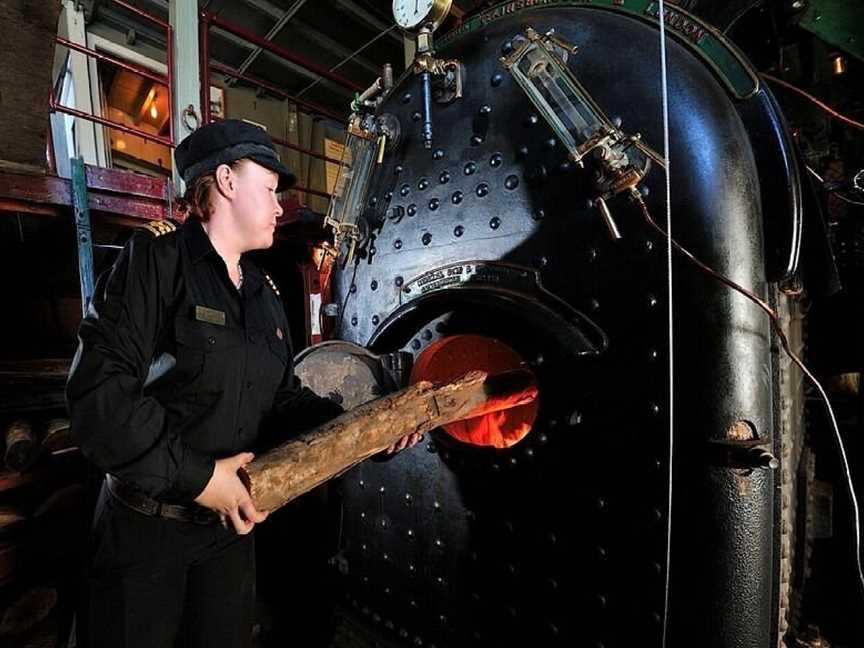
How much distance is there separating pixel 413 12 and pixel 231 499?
1.96 metres

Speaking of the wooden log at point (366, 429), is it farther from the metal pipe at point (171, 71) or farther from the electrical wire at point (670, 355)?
the metal pipe at point (171, 71)

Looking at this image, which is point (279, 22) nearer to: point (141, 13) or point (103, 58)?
point (141, 13)

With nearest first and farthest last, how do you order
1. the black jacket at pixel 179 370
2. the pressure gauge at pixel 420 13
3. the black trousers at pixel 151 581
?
1. the black jacket at pixel 179 370
2. the black trousers at pixel 151 581
3. the pressure gauge at pixel 420 13

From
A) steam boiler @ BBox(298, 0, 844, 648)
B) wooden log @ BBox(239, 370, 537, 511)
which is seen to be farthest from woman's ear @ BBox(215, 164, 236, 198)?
wooden log @ BBox(239, 370, 537, 511)

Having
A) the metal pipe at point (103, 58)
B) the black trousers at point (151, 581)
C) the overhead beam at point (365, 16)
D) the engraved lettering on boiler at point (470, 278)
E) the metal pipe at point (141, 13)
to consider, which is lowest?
the black trousers at point (151, 581)

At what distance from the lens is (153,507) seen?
138cm

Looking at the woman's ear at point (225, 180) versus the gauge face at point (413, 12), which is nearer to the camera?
the woman's ear at point (225, 180)

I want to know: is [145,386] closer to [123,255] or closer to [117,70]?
[123,255]

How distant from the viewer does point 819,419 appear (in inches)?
78.2

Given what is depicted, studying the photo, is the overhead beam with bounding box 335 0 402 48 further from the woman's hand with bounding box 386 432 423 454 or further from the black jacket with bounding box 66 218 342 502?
the woman's hand with bounding box 386 432 423 454

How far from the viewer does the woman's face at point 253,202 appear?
155 centimetres

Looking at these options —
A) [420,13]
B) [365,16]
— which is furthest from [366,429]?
[365,16]

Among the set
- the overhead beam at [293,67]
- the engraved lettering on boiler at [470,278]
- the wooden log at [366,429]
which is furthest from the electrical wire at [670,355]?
the overhead beam at [293,67]

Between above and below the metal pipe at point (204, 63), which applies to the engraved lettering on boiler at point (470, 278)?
below
